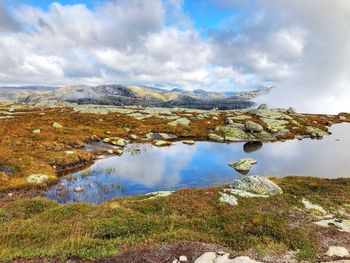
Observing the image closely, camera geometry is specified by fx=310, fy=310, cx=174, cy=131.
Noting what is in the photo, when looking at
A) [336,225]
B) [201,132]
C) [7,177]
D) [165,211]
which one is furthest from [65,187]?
[201,132]

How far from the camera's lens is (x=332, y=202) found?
2562cm

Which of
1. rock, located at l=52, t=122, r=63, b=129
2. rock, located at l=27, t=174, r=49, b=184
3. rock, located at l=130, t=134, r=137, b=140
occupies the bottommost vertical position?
rock, located at l=27, t=174, r=49, b=184

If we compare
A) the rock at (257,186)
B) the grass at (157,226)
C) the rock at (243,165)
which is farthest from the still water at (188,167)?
the rock at (257,186)

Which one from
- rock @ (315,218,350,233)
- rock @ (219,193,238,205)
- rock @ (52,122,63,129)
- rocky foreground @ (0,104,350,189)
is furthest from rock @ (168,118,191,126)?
rock @ (315,218,350,233)

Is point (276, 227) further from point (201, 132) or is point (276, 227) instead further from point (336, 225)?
point (201, 132)

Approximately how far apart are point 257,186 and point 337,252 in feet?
41.6

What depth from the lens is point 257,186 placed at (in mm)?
28406

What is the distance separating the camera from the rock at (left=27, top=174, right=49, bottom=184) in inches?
1483

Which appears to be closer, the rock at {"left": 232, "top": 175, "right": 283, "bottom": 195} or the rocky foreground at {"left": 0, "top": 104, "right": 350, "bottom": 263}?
the rocky foreground at {"left": 0, "top": 104, "right": 350, "bottom": 263}

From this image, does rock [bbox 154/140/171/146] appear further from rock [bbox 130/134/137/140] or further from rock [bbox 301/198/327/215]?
rock [bbox 301/198/327/215]

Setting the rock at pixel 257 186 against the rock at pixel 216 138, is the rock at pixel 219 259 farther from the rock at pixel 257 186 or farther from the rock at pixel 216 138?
the rock at pixel 216 138

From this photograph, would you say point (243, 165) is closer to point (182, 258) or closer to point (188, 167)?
point (188, 167)

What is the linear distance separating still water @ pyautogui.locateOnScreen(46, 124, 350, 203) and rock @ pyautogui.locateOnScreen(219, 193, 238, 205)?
13681 millimetres

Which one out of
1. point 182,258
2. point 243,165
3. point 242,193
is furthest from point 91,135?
point 182,258
